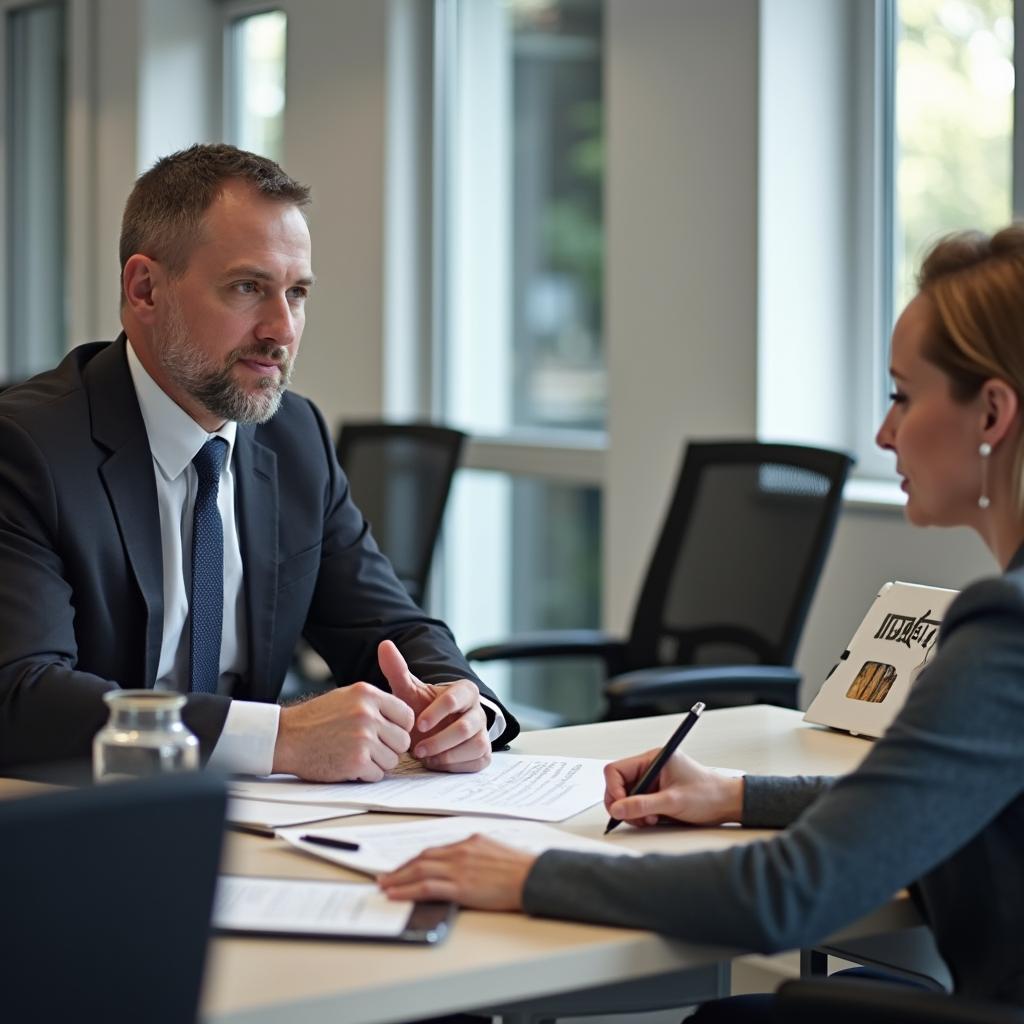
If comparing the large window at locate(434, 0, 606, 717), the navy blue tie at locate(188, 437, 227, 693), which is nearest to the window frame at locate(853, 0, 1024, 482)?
the large window at locate(434, 0, 606, 717)

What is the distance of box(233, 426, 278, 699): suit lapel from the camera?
2.31m

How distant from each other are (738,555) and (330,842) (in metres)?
1.86

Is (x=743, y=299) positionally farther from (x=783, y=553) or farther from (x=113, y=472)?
(x=113, y=472)

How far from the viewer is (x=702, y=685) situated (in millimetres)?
2879

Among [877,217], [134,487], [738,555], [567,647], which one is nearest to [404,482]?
[567,647]

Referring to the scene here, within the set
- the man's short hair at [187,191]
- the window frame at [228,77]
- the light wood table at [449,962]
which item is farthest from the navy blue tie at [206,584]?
the window frame at [228,77]

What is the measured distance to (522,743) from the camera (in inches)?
83.5

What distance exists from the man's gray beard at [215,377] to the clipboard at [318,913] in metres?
0.94

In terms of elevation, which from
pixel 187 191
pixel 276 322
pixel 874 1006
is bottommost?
pixel 874 1006

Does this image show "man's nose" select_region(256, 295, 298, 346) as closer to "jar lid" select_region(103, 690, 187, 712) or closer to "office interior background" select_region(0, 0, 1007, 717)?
"jar lid" select_region(103, 690, 187, 712)

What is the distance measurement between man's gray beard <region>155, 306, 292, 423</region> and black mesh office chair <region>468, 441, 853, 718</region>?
870 mm

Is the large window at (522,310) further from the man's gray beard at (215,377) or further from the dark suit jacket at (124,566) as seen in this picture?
the man's gray beard at (215,377)

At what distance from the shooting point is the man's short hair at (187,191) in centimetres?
229

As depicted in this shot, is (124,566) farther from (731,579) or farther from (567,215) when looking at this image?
(567,215)
